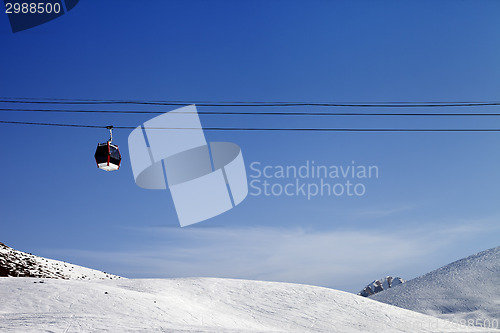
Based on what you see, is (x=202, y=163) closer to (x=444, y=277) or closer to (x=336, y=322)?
(x=336, y=322)

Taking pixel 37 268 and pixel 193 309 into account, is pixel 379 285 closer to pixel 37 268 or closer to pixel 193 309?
pixel 37 268

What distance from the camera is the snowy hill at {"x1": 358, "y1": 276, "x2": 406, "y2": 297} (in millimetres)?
49056

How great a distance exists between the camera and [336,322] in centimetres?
1881

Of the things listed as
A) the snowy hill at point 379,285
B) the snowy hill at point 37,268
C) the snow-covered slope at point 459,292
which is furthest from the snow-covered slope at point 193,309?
the snowy hill at point 379,285

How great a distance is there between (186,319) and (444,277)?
23.0 meters

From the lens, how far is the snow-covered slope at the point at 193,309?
14.8m

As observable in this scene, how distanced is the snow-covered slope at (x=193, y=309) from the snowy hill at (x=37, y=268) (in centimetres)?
1206

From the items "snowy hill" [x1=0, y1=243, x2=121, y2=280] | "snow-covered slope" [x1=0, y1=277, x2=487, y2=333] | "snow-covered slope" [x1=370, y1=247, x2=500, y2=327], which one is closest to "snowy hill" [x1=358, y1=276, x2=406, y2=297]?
"snow-covered slope" [x1=370, y1=247, x2=500, y2=327]

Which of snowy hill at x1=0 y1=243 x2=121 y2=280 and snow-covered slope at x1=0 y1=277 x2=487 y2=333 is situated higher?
snowy hill at x1=0 y1=243 x2=121 y2=280

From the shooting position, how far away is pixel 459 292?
29.8m

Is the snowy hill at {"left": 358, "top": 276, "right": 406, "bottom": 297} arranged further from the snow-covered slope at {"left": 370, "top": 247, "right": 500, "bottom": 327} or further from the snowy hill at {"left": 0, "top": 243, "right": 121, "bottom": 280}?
the snowy hill at {"left": 0, "top": 243, "right": 121, "bottom": 280}

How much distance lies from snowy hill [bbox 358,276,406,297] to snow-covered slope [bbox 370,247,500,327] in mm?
13967

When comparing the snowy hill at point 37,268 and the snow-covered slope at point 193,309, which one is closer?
the snow-covered slope at point 193,309

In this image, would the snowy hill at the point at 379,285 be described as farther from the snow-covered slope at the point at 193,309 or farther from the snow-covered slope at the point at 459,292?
the snow-covered slope at the point at 193,309
